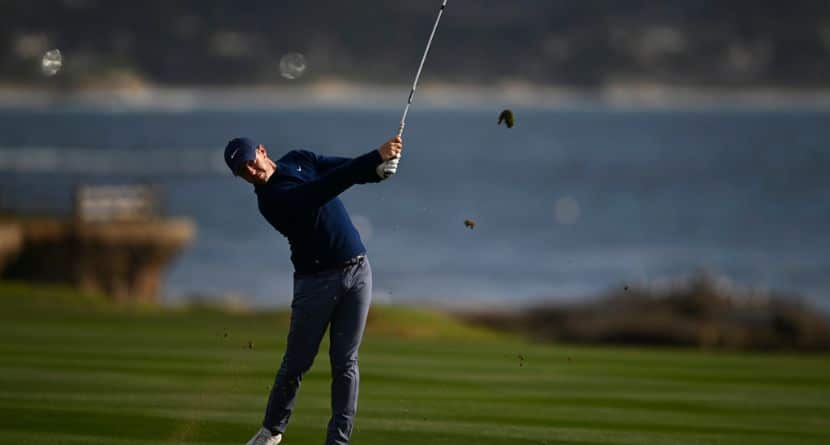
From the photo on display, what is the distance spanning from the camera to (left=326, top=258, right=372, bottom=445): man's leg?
35.6 ft

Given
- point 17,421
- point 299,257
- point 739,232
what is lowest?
point 17,421

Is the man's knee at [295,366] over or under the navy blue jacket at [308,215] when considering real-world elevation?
under

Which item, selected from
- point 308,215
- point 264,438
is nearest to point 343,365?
point 264,438

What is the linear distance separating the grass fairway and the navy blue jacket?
5.91 feet

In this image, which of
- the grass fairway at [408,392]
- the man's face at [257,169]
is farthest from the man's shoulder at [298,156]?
the grass fairway at [408,392]

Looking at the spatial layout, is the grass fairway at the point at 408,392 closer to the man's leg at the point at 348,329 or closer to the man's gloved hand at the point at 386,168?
the man's leg at the point at 348,329

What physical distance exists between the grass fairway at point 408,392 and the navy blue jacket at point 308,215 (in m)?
1.80

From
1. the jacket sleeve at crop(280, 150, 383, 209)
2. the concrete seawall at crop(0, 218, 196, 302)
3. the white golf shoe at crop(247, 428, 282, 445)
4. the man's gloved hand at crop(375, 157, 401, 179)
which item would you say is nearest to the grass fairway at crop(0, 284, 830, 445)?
the white golf shoe at crop(247, 428, 282, 445)

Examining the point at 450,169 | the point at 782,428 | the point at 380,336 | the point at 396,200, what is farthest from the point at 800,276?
the point at 450,169

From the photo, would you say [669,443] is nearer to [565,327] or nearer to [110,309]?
[110,309]

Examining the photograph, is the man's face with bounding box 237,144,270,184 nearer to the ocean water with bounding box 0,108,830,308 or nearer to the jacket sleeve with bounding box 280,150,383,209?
the jacket sleeve with bounding box 280,150,383,209

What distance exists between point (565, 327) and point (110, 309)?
9047 millimetres

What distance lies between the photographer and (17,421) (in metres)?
12.6

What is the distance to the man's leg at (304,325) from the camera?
35.5ft
